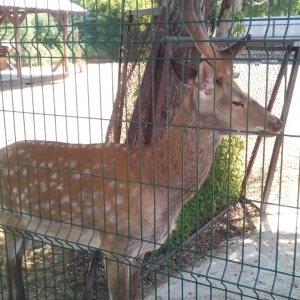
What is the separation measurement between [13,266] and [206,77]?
2305 millimetres

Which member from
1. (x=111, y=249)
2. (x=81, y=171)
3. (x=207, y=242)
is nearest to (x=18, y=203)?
(x=81, y=171)

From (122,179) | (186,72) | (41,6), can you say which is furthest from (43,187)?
(41,6)

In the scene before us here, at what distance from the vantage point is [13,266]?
13.5 ft

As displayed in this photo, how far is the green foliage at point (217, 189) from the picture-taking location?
16.7 ft

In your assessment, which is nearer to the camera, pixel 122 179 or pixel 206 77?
pixel 206 77

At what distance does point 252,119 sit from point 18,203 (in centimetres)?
190

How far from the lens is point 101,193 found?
3.48 meters

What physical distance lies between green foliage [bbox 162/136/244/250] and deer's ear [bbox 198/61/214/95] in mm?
1767

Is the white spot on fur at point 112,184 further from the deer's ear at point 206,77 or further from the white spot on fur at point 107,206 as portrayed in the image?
the deer's ear at point 206,77

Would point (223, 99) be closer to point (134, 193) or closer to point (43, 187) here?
point (134, 193)

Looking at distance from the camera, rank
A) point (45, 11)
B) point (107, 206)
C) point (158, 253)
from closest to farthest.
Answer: point (107, 206), point (158, 253), point (45, 11)

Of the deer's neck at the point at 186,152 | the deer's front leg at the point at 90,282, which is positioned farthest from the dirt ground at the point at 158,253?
the deer's neck at the point at 186,152

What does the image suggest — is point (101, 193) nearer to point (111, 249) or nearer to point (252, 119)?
point (111, 249)

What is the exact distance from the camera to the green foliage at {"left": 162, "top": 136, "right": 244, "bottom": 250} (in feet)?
16.7
